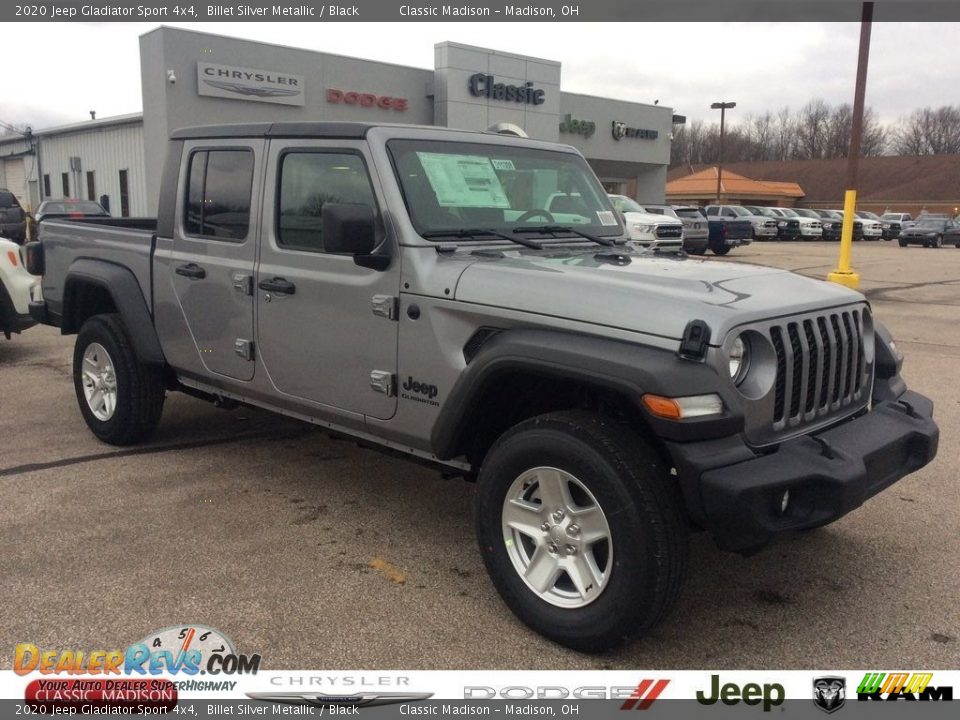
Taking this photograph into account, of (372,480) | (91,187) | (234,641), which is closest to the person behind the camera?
(234,641)

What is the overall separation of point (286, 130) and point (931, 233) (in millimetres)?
38335

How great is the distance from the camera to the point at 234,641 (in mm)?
3213

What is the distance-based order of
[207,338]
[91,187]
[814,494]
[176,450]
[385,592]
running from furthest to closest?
[91,187] < [176,450] < [207,338] < [385,592] < [814,494]

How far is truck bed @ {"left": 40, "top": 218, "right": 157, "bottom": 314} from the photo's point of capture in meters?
5.16

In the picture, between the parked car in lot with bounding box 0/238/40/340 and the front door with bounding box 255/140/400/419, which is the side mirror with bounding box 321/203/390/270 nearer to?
the front door with bounding box 255/140/400/419

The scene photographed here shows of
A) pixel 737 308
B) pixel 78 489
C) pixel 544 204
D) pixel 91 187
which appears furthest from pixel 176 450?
pixel 91 187

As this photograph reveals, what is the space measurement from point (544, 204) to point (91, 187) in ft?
96.5

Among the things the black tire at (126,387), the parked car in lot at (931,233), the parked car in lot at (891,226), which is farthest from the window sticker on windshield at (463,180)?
the parked car in lot at (891,226)

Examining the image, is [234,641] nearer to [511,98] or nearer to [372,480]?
[372,480]

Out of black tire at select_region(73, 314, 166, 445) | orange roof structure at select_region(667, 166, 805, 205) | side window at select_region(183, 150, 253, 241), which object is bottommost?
black tire at select_region(73, 314, 166, 445)

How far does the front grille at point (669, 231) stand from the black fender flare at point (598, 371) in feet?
56.5

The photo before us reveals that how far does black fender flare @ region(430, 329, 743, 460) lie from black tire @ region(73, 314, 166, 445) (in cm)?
267

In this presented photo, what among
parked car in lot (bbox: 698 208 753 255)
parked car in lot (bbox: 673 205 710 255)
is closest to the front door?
parked car in lot (bbox: 673 205 710 255)

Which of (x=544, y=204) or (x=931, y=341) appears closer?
(x=544, y=204)
